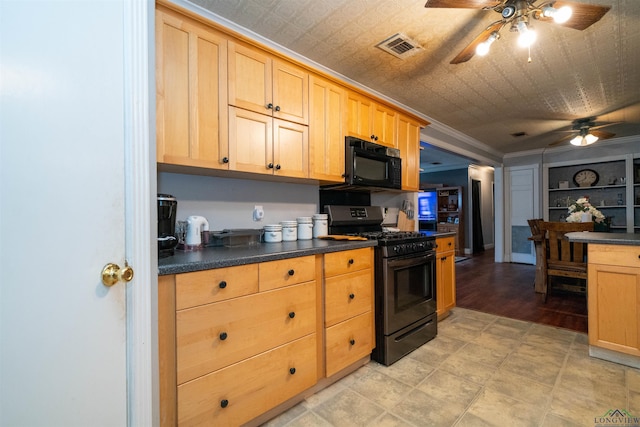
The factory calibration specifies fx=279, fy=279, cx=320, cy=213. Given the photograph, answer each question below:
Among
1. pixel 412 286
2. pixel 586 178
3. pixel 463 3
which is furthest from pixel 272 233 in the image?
pixel 586 178

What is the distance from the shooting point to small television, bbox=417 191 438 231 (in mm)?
8180

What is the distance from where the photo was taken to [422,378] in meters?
1.92

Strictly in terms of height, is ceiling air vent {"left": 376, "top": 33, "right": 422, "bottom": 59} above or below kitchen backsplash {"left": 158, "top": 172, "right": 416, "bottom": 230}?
above

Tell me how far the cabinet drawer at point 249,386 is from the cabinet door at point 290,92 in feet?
4.93

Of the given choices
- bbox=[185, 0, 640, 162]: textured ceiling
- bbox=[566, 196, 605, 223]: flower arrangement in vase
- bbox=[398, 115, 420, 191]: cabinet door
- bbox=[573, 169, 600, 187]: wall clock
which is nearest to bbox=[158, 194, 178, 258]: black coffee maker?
bbox=[185, 0, 640, 162]: textured ceiling

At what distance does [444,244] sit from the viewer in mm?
2912

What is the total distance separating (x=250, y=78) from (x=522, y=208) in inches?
257

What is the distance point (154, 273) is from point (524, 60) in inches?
126

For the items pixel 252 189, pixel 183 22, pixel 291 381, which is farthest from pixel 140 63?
pixel 291 381

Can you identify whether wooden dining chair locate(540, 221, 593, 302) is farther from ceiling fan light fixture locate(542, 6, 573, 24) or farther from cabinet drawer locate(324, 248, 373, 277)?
cabinet drawer locate(324, 248, 373, 277)

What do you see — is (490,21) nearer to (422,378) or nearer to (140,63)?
(140,63)

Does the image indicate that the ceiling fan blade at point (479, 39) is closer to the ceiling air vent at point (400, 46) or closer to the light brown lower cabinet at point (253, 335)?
the ceiling air vent at point (400, 46)

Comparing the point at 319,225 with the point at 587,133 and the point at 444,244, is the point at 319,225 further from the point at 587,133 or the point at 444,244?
the point at 587,133

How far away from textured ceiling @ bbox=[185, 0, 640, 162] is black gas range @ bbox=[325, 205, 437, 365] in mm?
1354
